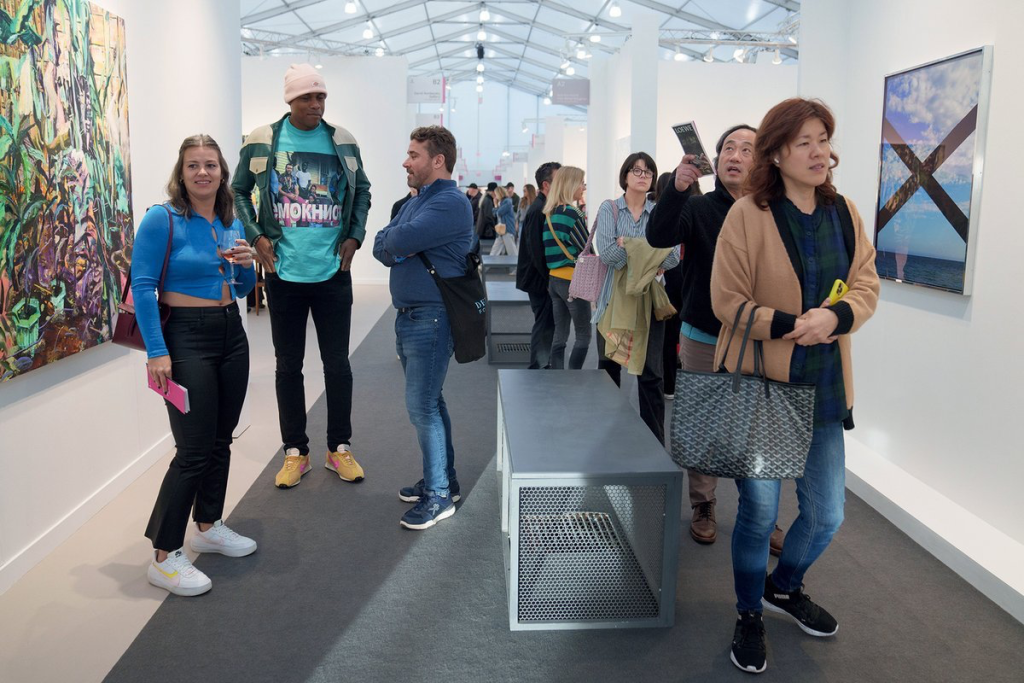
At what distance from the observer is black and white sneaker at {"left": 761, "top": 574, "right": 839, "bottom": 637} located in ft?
8.54

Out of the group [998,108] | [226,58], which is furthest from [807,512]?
[226,58]

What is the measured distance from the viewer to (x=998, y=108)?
10.7 ft

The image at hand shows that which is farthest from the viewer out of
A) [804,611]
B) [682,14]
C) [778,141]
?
[682,14]

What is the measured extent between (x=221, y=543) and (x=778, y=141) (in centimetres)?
237

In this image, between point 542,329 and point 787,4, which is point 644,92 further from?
point 787,4

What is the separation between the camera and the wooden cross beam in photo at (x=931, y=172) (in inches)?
136

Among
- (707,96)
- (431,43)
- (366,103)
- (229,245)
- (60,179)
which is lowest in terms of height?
(229,245)

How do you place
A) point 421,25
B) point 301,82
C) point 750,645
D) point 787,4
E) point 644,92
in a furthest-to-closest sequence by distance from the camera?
point 421,25, point 787,4, point 644,92, point 301,82, point 750,645

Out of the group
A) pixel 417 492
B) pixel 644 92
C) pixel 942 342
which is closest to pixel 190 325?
pixel 417 492

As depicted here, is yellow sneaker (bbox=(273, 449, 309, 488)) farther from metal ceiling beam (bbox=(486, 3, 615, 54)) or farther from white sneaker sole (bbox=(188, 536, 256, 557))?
metal ceiling beam (bbox=(486, 3, 615, 54))

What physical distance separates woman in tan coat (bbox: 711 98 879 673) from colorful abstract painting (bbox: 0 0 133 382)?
7.46ft

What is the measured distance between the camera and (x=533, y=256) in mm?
5199

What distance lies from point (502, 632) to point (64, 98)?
98.2 inches

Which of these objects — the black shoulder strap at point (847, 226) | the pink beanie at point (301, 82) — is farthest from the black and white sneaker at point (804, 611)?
the pink beanie at point (301, 82)
